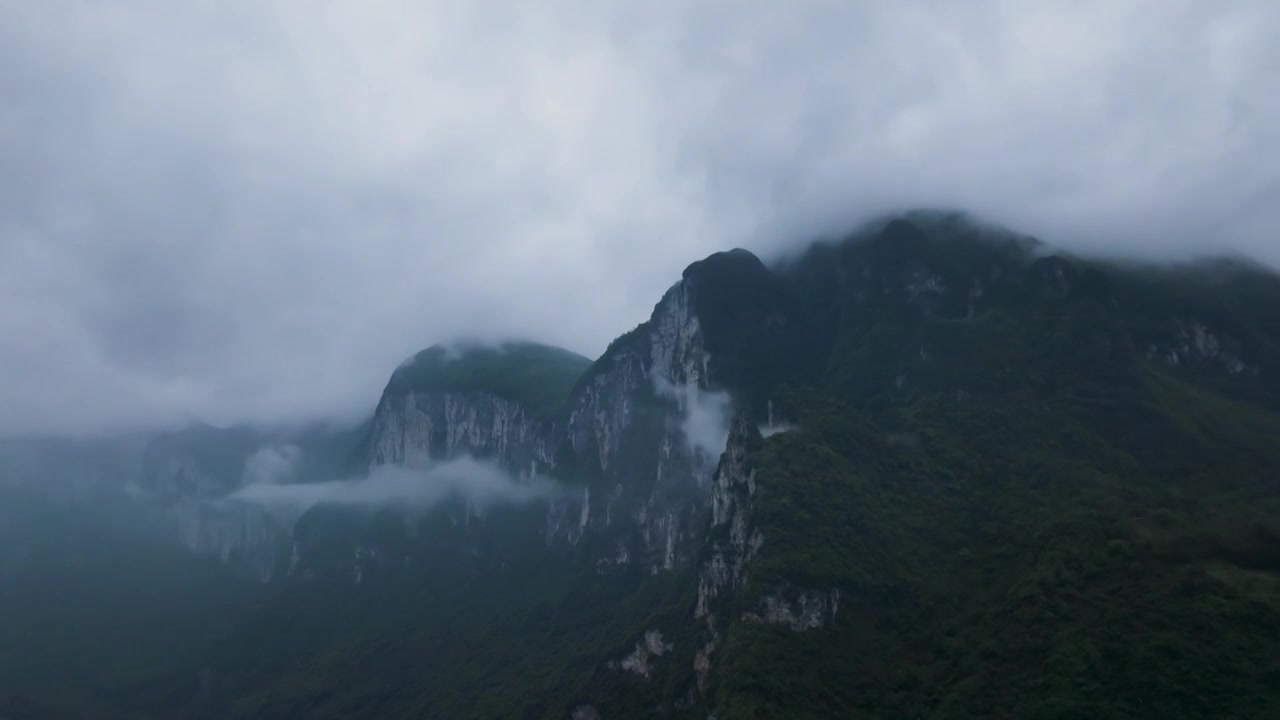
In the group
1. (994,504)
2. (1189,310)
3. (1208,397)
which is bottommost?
(994,504)

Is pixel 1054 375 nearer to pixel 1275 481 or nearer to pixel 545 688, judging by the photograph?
pixel 1275 481

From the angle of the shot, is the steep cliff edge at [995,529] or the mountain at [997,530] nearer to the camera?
the mountain at [997,530]

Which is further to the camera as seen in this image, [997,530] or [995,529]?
[995,529]

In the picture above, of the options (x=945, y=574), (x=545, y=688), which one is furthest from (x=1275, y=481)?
(x=545, y=688)

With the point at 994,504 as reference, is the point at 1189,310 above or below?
above

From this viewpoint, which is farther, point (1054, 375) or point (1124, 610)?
point (1054, 375)

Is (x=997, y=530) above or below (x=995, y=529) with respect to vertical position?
below

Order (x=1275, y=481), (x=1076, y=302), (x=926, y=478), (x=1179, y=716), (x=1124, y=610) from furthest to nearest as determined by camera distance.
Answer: (x=1076, y=302) → (x=926, y=478) → (x=1275, y=481) → (x=1124, y=610) → (x=1179, y=716)

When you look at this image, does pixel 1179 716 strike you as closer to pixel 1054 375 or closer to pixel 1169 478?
pixel 1169 478

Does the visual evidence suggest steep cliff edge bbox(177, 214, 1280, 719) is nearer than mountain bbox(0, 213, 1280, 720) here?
No

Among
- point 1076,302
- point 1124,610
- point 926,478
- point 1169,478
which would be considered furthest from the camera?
point 1076,302
